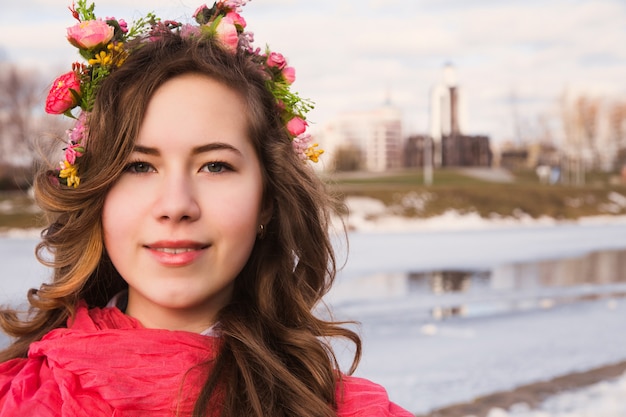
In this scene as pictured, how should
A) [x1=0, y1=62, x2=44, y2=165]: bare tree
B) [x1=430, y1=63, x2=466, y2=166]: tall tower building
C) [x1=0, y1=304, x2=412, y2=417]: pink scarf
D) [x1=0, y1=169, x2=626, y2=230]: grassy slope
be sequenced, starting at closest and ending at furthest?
[x1=0, y1=304, x2=412, y2=417]: pink scarf
[x1=0, y1=169, x2=626, y2=230]: grassy slope
[x1=0, y1=62, x2=44, y2=165]: bare tree
[x1=430, y1=63, x2=466, y2=166]: tall tower building

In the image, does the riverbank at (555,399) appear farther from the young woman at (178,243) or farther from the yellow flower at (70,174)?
A: the yellow flower at (70,174)

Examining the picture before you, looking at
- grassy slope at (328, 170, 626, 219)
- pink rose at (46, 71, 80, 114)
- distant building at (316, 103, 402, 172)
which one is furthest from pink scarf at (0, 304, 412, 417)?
distant building at (316, 103, 402, 172)

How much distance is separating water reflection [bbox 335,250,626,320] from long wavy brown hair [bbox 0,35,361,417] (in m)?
5.76

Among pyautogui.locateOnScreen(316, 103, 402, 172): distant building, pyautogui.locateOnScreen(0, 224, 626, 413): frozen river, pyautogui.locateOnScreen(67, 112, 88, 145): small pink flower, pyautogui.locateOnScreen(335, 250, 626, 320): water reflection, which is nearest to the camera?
pyautogui.locateOnScreen(67, 112, 88, 145): small pink flower

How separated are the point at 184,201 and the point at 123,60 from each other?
394 millimetres

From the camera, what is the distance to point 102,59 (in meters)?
1.69

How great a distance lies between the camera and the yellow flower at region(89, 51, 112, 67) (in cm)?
168

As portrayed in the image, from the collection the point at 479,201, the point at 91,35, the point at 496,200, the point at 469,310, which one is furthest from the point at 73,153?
the point at 496,200

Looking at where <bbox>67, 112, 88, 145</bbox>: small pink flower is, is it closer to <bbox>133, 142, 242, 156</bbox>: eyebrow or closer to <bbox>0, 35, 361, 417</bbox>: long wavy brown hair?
<bbox>0, 35, 361, 417</bbox>: long wavy brown hair

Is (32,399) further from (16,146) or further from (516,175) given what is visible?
(516,175)

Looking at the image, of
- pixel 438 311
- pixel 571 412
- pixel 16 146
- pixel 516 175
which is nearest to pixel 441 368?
pixel 571 412

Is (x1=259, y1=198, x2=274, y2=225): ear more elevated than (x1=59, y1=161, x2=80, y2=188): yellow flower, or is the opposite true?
(x1=59, y1=161, x2=80, y2=188): yellow flower

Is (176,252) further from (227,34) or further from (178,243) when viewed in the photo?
(227,34)

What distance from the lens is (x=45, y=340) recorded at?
157 cm
